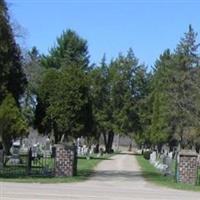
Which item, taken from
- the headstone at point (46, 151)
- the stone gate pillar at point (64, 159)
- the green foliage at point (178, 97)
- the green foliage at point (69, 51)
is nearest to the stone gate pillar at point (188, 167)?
the stone gate pillar at point (64, 159)

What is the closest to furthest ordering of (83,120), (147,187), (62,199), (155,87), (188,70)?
(62,199) → (147,187) → (83,120) → (188,70) → (155,87)

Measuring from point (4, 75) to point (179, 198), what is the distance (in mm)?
17431

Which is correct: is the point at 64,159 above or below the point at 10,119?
below

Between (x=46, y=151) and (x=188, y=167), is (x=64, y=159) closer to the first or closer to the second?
(x=188, y=167)

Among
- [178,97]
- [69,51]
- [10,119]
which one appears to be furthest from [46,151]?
[69,51]

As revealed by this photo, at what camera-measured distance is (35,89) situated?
76750 millimetres

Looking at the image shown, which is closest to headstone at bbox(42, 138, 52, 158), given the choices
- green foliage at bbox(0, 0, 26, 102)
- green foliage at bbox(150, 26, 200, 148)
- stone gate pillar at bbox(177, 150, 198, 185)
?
green foliage at bbox(0, 0, 26, 102)

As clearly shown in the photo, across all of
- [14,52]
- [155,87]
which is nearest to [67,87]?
[14,52]

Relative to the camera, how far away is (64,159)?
107 feet

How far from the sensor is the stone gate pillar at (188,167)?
31656mm

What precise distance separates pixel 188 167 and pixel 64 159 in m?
6.12

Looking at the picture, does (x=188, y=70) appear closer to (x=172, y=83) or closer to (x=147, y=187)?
(x=172, y=83)

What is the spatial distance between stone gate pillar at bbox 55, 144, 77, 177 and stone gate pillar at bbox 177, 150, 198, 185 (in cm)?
535

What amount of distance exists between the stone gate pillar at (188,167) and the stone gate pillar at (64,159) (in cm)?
535
